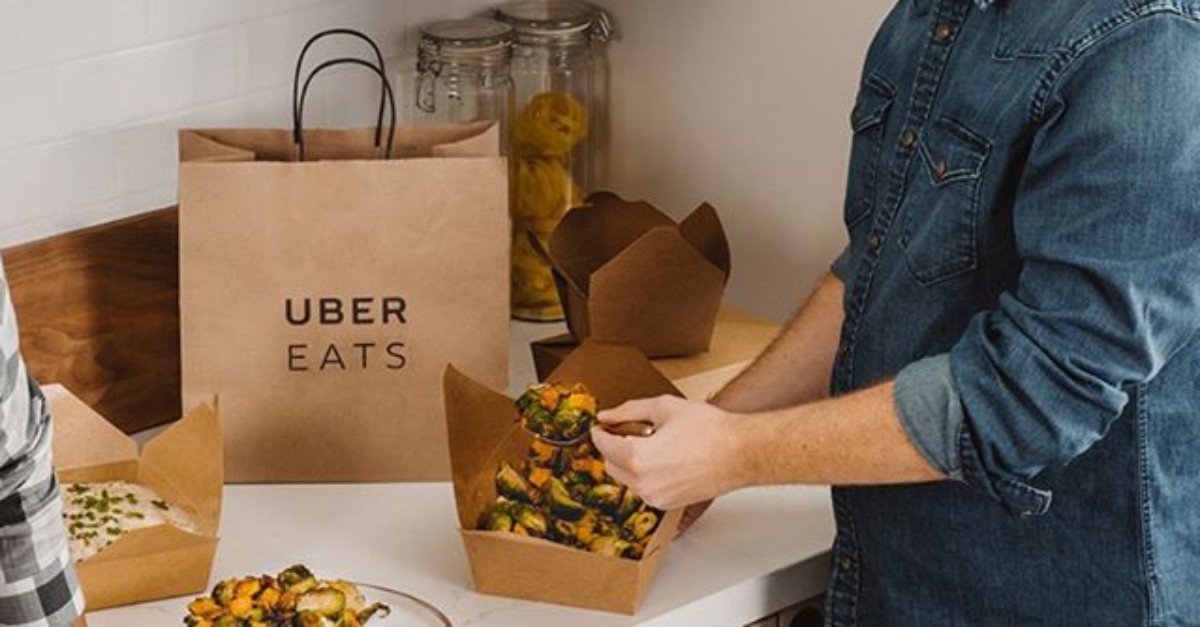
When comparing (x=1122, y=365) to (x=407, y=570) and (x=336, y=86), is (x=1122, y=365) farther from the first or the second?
(x=336, y=86)

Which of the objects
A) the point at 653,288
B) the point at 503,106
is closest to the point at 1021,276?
the point at 653,288

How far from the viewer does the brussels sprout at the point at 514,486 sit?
1.94 meters

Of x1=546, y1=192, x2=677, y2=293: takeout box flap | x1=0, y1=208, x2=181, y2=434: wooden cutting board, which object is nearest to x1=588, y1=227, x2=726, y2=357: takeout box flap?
x1=546, y1=192, x2=677, y2=293: takeout box flap

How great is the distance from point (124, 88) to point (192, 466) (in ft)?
1.82

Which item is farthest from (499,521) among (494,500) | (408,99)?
(408,99)

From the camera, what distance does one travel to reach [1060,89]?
63.7 inches

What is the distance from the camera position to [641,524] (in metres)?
1.92

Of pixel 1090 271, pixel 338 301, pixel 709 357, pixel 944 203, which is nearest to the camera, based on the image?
pixel 1090 271

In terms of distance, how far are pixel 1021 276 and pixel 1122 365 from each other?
0.10 metres

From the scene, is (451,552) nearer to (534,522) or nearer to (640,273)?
(534,522)

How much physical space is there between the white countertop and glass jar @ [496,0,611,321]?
48 cm

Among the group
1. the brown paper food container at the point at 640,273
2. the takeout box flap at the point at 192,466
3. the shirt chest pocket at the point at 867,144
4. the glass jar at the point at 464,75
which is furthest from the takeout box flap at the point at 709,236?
the takeout box flap at the point at 192,466

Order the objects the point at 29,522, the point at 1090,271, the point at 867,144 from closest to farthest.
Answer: the point at 29,522 < the point at 1090,271 < the point at 867,144

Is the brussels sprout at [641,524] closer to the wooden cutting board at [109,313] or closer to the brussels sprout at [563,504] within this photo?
the brussels sprout at [563,504]
